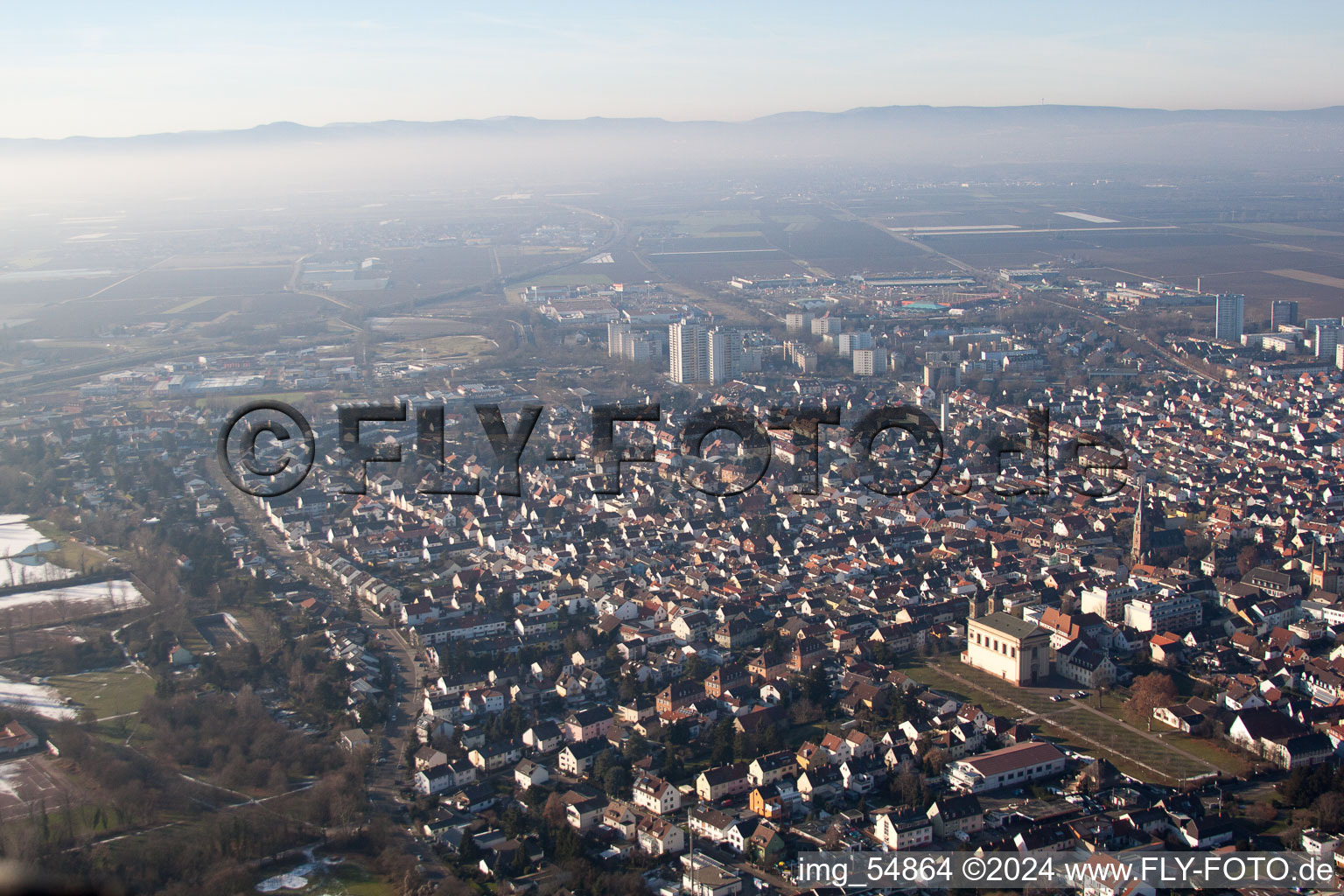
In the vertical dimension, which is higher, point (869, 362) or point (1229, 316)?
point (1229, 316)

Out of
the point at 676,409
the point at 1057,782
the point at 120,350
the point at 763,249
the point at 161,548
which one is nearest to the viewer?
the point at 1057,782

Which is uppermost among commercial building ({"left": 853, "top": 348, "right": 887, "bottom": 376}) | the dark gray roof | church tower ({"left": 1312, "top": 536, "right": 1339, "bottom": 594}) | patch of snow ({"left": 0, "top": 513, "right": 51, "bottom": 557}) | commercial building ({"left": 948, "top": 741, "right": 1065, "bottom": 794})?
commercial building ({"left": 853, "top": 348, "right": 887, "bottom": 376})

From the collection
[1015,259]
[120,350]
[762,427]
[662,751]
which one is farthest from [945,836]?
[1015,259]

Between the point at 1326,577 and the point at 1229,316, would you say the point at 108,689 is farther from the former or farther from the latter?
the point at 1229,316

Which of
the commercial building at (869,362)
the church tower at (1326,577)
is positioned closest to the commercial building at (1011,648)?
the church tower at (1326,577)

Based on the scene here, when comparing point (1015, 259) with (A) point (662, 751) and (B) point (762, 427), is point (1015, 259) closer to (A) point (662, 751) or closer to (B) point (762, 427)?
(B) point (762, 427)

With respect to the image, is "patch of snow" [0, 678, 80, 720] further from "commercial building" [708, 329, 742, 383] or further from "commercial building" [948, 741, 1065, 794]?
"commercial building" [708, 329, 742, 383]

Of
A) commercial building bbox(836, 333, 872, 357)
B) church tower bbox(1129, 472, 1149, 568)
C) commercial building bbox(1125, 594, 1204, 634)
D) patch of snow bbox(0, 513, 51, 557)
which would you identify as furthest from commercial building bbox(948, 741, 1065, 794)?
commercial building bbox(836, 333, 872, 357)

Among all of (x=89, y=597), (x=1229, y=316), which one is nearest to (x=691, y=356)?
(x=1229, y=316)
